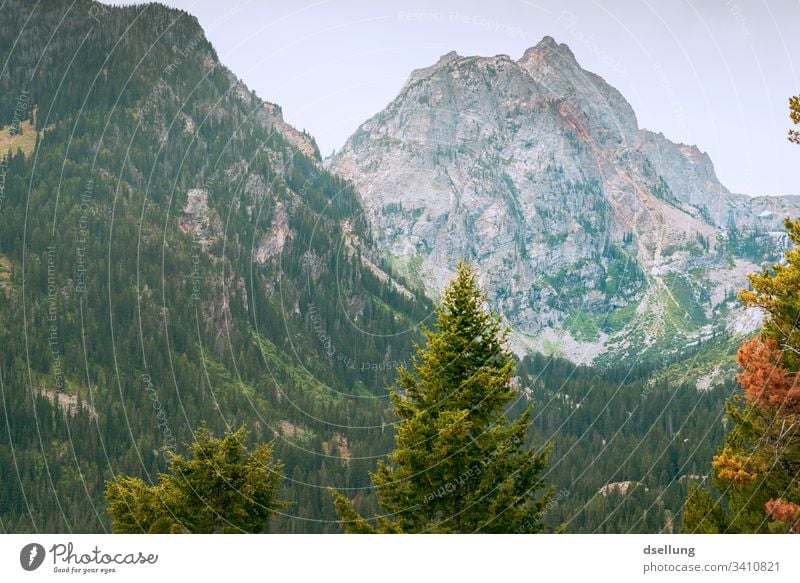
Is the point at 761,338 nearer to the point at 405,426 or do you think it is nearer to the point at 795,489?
the point at 795,489

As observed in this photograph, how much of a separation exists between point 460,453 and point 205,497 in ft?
43.7

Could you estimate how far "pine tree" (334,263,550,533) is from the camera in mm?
28203

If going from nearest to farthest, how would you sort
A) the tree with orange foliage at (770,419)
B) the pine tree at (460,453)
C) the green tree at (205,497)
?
the tree with orange foliage at (770,419), the pine tree at (460,453), the green tree at (205,497)

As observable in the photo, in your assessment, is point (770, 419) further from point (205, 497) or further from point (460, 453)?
point (205, 497)

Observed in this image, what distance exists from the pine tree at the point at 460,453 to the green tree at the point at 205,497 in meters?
8.30

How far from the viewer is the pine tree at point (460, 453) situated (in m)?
28.2

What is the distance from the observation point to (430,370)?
29438mm

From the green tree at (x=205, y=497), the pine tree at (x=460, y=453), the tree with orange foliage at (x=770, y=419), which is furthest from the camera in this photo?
the green tree at (x=205, y=497)

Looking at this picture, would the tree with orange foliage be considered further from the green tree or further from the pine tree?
the green tree

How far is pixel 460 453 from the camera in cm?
2841

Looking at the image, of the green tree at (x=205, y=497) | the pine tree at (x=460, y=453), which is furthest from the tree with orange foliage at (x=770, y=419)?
the green tree at (x=205, y=497)

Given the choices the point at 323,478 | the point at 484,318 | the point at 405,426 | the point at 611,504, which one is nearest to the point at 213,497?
the point at 405,426

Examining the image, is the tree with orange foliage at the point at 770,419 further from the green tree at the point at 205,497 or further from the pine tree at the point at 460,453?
the green tree at the point at 205,497
